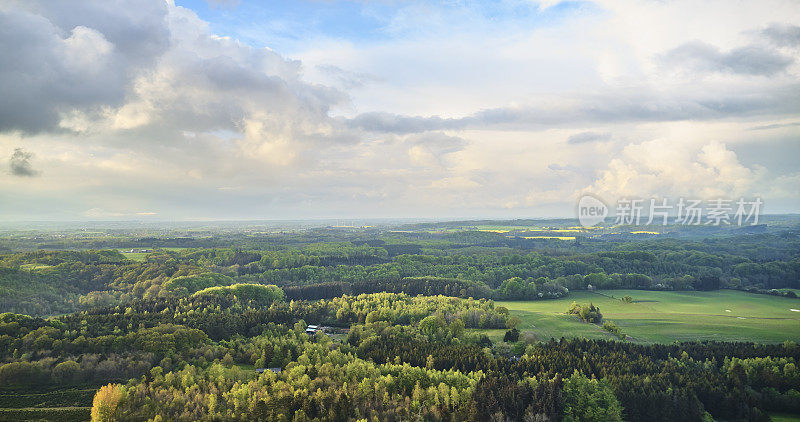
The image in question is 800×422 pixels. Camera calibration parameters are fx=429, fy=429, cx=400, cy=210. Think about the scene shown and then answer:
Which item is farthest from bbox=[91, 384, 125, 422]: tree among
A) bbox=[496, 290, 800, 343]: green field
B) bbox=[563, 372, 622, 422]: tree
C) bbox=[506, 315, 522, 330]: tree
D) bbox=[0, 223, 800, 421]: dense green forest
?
bbox=[506, 315, 522, 330]: tree

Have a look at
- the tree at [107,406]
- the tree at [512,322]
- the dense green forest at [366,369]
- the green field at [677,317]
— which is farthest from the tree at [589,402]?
the tree at [107,406]

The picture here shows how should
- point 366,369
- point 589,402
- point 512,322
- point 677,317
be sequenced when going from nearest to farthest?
point 589,402
point 366,369
point 512,322
point 677,317

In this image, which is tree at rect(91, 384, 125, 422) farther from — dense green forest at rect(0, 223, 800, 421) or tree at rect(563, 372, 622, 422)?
tree at rect(563, 372, 622, 422)

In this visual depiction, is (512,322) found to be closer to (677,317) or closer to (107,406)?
(677,317)

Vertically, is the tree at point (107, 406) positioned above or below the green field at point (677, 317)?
above

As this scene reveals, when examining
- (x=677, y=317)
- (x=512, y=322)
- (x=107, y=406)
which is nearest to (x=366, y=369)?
(x=107, y=406)

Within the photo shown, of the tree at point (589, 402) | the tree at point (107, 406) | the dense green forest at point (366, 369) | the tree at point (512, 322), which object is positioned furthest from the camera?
the tree at point (512, 322)

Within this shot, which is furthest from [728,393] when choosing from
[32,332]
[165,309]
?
[165,309]

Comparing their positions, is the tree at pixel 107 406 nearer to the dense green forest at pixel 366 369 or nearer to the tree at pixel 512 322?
the dense green forest at pixel 366 369
